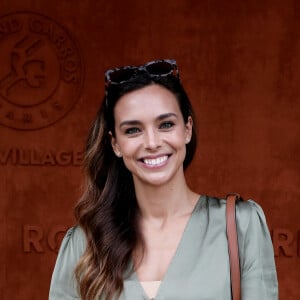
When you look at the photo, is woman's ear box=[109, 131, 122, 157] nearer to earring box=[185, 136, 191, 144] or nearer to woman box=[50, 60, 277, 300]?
woman box=[50, 60, 277, 300]

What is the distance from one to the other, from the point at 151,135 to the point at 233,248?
402 millimetres

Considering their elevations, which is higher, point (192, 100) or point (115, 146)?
point (192, 100)

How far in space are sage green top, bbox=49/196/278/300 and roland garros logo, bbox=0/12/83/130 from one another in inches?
104

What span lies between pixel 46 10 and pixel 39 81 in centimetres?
47

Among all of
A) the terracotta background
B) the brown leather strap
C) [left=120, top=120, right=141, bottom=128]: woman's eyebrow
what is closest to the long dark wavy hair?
[left=120, top=120, right=141, bottom=128]: woman's eyebrow


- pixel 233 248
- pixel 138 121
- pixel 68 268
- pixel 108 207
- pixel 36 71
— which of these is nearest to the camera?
pixel 233 248

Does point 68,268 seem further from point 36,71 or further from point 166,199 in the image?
point 36,71

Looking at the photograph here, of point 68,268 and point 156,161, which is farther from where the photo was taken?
point 68,268

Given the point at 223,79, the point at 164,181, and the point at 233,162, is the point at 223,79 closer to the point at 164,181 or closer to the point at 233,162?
the point at 233,162

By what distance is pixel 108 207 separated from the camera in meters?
2.37

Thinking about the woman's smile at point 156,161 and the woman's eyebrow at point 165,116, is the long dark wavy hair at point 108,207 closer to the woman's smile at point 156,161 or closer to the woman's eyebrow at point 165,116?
Result: the woman's eyebrow at point 165,116

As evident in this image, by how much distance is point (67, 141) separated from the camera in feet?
15.7

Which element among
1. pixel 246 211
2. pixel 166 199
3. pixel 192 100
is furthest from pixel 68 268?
pixel 192 100

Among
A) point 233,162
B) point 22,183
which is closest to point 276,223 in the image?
point 233,162
